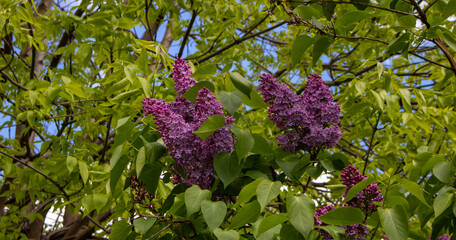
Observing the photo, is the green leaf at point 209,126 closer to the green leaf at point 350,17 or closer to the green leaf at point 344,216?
the green leaf at point 344,216

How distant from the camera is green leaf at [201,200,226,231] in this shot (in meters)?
1.03

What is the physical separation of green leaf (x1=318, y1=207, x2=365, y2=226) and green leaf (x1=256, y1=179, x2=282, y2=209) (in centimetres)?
13

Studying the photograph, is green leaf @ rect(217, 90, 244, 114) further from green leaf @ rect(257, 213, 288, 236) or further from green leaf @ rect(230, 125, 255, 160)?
green leaf @ rect(257, 213, 288, 236)

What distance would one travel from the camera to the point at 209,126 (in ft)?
3.63

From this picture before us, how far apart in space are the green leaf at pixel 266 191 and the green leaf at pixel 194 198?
16cm

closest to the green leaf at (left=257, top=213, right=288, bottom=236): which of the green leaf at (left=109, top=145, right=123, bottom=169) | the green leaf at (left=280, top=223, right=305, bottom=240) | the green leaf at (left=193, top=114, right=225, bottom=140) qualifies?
the green leaf at (left=280, top=223, right=305, bottom=240)

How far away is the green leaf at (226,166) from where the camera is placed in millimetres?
1136

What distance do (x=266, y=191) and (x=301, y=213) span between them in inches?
3.8

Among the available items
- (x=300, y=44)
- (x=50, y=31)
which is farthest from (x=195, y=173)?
(x=50, y=31)

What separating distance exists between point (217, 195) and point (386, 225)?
50cm

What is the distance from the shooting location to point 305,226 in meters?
0.98

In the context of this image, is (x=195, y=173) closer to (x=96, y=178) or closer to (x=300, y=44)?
(x=300, y=44)

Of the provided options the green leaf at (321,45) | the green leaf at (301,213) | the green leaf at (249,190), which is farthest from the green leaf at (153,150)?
the green leaf at (321,45)

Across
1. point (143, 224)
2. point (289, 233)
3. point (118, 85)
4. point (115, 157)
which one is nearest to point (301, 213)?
point (289, 233)
